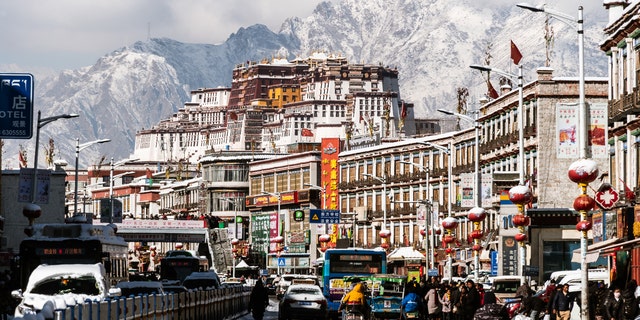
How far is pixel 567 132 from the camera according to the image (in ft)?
155

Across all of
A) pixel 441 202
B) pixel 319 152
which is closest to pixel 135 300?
pixel 441 202

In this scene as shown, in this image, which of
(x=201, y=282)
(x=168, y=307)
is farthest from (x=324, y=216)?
(x=168, y=307)

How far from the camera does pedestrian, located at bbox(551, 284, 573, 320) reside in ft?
147

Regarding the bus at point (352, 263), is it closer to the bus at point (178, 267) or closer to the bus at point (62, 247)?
the bus at point (62, 247)

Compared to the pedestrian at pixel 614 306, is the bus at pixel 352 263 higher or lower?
higher

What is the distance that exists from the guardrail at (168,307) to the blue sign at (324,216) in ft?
223

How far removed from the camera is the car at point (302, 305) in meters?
59.9

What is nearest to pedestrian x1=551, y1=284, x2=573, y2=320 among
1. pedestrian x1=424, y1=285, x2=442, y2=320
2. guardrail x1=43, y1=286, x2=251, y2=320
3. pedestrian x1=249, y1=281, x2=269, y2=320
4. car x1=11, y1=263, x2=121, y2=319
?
pedestrian x1=424, y1=285, x2=442, y2=320

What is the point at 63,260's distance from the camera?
58.8m

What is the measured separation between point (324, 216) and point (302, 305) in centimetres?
8620

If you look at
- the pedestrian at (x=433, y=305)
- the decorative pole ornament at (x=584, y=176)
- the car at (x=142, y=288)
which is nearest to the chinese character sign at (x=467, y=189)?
the pedestrian at (x=433, y=305)

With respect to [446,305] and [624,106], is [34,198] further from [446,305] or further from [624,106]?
[624,106]

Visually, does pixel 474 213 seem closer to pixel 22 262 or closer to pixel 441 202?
pixel 22 262

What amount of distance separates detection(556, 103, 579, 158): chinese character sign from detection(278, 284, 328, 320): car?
51.6ft
